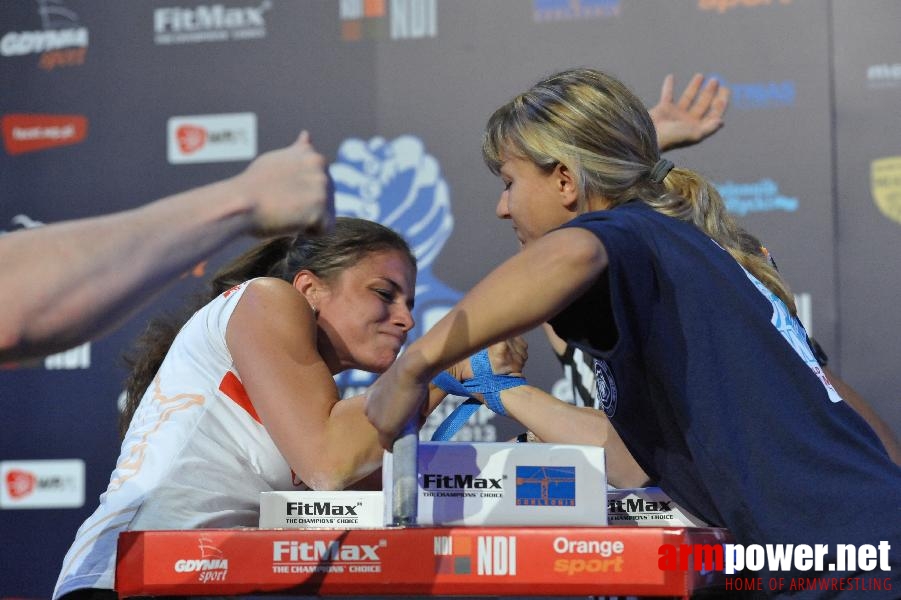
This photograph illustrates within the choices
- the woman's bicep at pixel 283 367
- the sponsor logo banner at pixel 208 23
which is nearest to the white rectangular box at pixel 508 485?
the woman's bicep at pixel 283 367

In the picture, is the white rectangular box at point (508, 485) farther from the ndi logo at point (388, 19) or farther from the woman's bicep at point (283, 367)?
the ndi logo at point (388, 19)

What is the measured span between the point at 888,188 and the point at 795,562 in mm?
2438

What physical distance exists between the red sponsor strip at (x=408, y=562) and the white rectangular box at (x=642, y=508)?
8.9 inches

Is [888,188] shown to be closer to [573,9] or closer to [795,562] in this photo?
[573,9]


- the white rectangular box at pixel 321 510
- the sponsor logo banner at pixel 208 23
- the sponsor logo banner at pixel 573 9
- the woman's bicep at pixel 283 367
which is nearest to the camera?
the white rectangular box at pixel 321 510

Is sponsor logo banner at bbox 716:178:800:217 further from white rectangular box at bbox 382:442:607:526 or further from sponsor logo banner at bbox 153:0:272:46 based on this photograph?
white rectangular box at bbox 382:442:607:526

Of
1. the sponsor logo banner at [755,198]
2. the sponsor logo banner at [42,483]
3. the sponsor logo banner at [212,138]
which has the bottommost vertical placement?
the sponsor logo banner at [42,483]

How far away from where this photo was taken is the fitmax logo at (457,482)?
133 centimetres

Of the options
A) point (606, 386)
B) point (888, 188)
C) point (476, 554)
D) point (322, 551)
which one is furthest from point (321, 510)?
point (888, 188)

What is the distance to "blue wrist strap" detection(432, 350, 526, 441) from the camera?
5.48 ft

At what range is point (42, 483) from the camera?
3799 millimetres

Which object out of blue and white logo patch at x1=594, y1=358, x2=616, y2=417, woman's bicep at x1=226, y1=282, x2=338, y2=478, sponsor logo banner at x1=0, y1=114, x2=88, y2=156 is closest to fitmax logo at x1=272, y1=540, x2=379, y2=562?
woman's bicep at x1=226, y1=282, x2=338, y2=478

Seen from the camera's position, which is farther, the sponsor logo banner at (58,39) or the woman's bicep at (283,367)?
the sponsor logo banner at (58,39)

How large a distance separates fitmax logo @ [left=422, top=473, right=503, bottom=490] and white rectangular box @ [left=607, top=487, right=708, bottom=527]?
265mm
